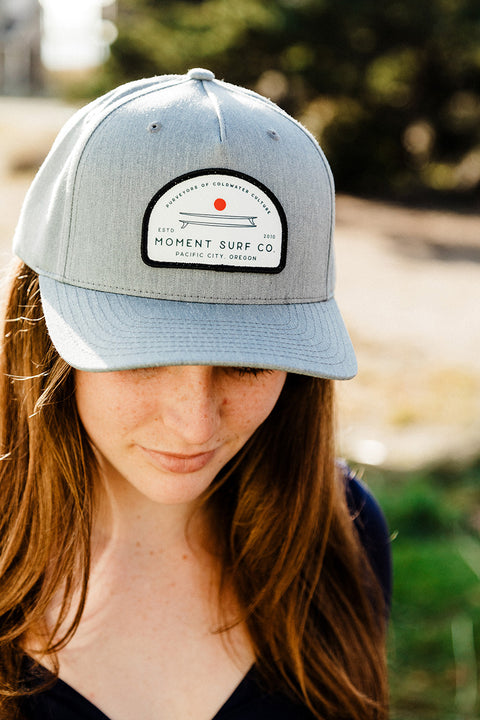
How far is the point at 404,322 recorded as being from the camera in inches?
281

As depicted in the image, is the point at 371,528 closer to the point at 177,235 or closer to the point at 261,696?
the point at 261,696

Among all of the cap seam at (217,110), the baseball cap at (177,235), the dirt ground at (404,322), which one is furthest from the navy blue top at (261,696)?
the cap seam at (217,110)

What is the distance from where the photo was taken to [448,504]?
154 inches

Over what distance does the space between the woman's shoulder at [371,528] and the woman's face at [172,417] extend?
1.54 ft

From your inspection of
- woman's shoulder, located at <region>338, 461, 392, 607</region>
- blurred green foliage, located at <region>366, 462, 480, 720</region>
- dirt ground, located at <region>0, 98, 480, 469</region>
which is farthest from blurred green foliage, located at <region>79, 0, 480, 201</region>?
woman's shoulder, located at <region>338, 461, 392, 607</region>

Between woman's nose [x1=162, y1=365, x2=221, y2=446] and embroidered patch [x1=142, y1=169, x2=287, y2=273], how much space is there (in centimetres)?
17

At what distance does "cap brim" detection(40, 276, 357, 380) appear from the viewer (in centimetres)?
112

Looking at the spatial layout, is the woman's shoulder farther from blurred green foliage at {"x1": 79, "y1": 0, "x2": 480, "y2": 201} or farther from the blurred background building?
the blurred background building

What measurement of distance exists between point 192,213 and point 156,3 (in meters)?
12.6

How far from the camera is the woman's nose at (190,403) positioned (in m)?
1.23

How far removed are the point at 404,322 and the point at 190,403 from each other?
6112mm

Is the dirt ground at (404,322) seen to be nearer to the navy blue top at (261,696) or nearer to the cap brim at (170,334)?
the navy blue top at (261,696)

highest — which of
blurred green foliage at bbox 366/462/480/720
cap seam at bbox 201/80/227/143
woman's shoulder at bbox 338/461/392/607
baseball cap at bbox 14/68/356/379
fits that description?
cap seam at bbox 201/80/227/143

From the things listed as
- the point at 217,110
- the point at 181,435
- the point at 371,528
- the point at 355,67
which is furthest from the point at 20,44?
the point at 181,435
